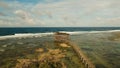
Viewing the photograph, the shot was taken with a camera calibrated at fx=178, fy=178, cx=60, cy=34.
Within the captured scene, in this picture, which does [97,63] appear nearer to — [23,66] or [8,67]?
[23,66]

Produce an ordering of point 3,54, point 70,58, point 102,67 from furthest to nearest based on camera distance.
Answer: point 3,54 < point 70,58 < point 102,67

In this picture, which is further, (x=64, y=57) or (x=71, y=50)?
(x=71, y=50)

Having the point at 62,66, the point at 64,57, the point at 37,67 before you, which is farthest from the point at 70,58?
the point at 37,67

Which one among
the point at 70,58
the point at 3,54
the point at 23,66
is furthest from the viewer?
the point at 3,54

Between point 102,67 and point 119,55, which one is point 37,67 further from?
point 119,55

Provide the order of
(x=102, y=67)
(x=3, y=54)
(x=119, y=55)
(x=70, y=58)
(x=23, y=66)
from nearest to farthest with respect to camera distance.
Result: (x=23, y=66) < (x=102, y=67) < (x=70, y=58) < (x=3, y=54) < (x=119, y=55)

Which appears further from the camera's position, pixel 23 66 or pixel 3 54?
pixel 3 54

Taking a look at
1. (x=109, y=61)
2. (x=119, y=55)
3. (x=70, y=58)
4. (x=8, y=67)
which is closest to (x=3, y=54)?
(x=8, y=67)

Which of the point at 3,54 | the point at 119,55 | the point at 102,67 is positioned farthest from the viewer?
the point at 119,55
